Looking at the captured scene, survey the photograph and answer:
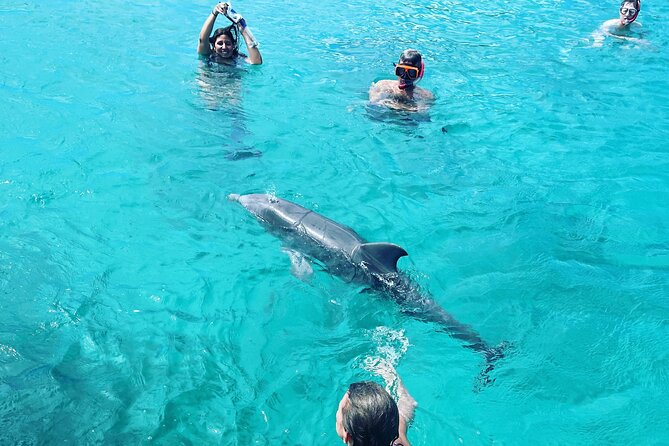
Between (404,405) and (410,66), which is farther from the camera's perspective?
(410,66)

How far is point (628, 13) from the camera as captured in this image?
14.5 metres

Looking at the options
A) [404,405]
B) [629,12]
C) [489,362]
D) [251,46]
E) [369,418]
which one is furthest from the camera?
[629,12]

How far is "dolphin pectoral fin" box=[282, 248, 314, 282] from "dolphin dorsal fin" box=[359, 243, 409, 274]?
2.15 feet

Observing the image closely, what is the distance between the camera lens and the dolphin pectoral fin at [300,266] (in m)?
6.05

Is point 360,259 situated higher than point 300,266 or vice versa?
point 360,259

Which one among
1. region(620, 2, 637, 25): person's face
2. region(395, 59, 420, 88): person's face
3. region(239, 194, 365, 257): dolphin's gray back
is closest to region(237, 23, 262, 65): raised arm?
region(395, 59, 420, 88): person's face

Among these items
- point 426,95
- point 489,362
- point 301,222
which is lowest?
point 489,362

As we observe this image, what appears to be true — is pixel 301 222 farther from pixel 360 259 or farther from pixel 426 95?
pixel 426 95

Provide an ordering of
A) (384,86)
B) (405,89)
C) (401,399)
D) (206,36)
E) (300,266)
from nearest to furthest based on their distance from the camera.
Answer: (401,399) < (300,266) < (405,89) < (384,86) < (206,36)

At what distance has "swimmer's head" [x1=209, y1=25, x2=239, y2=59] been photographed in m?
11.1

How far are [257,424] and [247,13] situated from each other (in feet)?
Result: 43.8

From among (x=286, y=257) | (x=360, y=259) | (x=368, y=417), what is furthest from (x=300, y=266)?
(x=368, y=417)

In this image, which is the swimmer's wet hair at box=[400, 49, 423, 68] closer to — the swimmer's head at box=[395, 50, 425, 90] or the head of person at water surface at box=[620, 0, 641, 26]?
the swimmer's head at box=[395, 50, 425, 90]

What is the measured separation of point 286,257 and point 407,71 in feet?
15.3
